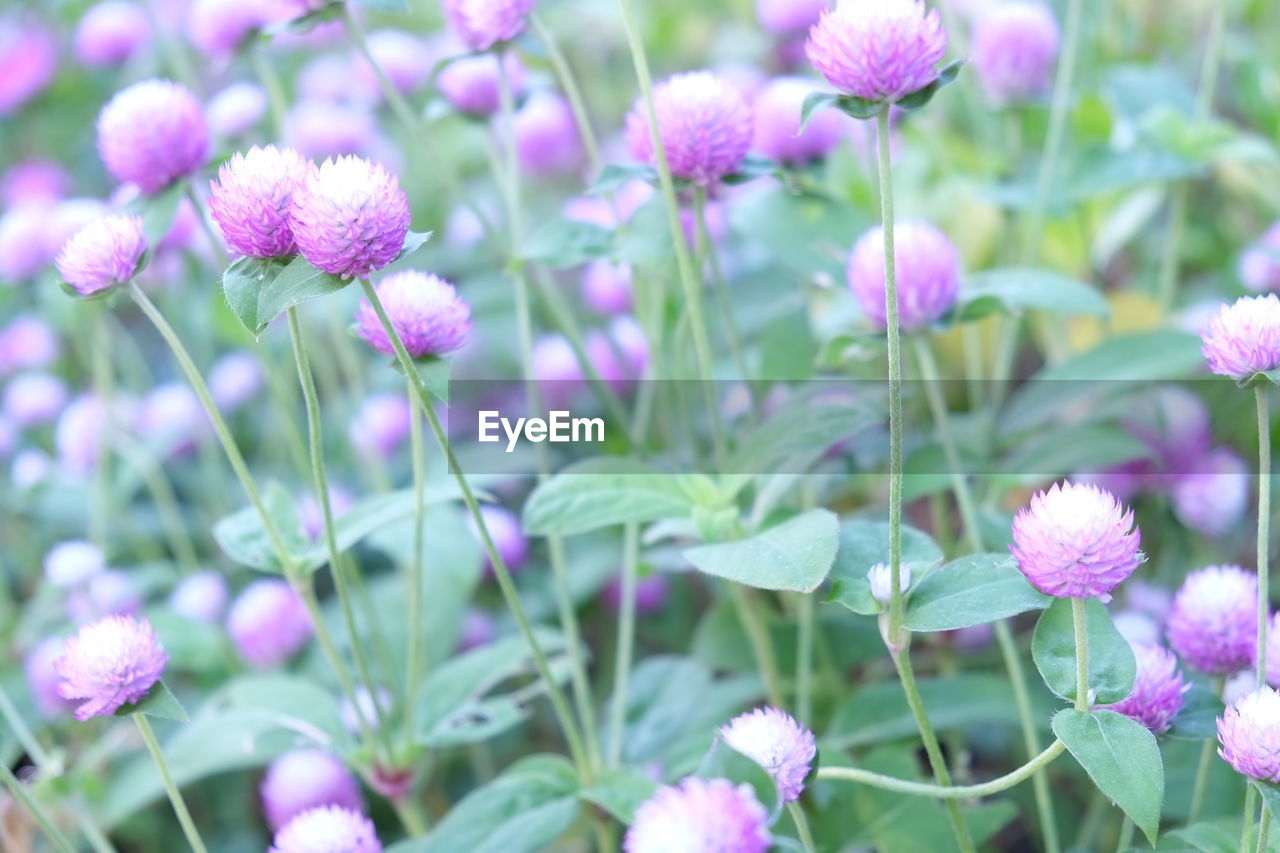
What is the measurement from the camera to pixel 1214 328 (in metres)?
0.66

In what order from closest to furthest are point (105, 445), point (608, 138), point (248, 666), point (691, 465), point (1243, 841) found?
1. point (1243, 841)
2. point (691, 465)
3. point (248, 666)
4. point (105, 445)
5. point (608, 138)

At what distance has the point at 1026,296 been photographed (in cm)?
99

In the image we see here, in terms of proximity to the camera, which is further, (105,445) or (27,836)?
(105,445)

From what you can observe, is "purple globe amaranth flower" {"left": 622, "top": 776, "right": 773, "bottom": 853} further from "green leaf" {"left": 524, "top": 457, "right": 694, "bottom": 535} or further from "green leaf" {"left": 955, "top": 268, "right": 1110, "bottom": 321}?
"green leaf" {"left": 955, "top": 268, "right": 1110, "bottom": 321}

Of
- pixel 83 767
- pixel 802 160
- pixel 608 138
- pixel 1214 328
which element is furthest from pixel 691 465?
pixel 608 138

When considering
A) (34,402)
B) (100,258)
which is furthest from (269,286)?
(34,402)

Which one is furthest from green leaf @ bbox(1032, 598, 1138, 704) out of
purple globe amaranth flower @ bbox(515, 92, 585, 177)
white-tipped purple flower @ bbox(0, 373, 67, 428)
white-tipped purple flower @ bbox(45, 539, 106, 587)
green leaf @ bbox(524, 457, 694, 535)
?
white-tipped purple flower @ bbox(0, 373, 67, 428)

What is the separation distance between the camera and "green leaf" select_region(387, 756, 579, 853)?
2.67 ft

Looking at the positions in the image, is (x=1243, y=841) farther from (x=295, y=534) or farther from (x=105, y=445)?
(x=105, y=445)

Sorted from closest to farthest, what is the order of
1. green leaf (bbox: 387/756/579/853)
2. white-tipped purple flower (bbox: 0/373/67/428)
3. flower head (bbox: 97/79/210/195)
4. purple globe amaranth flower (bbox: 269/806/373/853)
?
purple globe amaranth flower (bbox: 269/806/373/853) < green leaf (bbox: 387/756/579/853) < flower head (bbox: 97/79/210/195) < white-tipped purple flower (bbox: 0/373/67/428)

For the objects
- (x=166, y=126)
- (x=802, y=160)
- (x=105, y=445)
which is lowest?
(x=105, y=445)

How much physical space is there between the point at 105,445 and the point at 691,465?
2.31ft

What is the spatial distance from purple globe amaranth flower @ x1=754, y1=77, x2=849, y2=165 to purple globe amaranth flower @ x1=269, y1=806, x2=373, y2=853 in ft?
2.18

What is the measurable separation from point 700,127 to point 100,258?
40 cm
